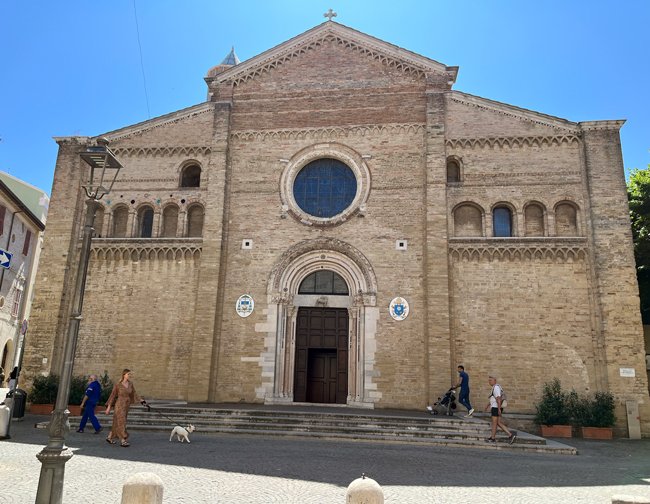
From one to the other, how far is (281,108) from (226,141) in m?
2.42

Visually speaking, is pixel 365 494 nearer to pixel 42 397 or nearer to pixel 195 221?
pixel 42 397

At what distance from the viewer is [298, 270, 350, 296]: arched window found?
59.4 feet

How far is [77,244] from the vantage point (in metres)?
18.9

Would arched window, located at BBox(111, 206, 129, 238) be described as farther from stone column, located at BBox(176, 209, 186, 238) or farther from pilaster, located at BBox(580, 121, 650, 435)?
pilaster, located at BBox(580, 121, 650, 435)

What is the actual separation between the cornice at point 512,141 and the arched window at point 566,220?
2.20 meters

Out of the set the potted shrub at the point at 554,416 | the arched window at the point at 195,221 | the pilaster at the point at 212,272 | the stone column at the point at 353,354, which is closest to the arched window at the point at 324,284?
the stone column at the point at 353,354

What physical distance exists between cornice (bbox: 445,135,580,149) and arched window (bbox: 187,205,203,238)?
9195 millimetres

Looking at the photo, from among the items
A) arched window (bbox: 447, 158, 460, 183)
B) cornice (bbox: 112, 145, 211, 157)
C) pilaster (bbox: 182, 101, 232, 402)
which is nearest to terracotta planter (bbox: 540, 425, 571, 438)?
arched window (bbox: 447, 158, 460, 183)

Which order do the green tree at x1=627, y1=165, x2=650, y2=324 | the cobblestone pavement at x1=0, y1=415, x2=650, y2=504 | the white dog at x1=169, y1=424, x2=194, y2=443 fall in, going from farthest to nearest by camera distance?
the green tree at x1=627, y1=165, x2=650, y2=324
the white dog at x1=169, y1=424, x2=194, y2=443
the cobblestone pavement at x1=0, y1=415, x2=650, y2=504

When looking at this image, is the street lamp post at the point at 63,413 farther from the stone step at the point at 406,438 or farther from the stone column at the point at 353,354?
the stone column at the point at 353,354

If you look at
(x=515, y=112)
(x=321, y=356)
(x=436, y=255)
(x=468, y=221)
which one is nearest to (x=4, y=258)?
(x=321, y=356)

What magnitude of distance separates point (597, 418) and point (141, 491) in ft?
44.4

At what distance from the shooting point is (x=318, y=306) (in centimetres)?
1797

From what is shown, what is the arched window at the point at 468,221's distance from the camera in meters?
17.4
